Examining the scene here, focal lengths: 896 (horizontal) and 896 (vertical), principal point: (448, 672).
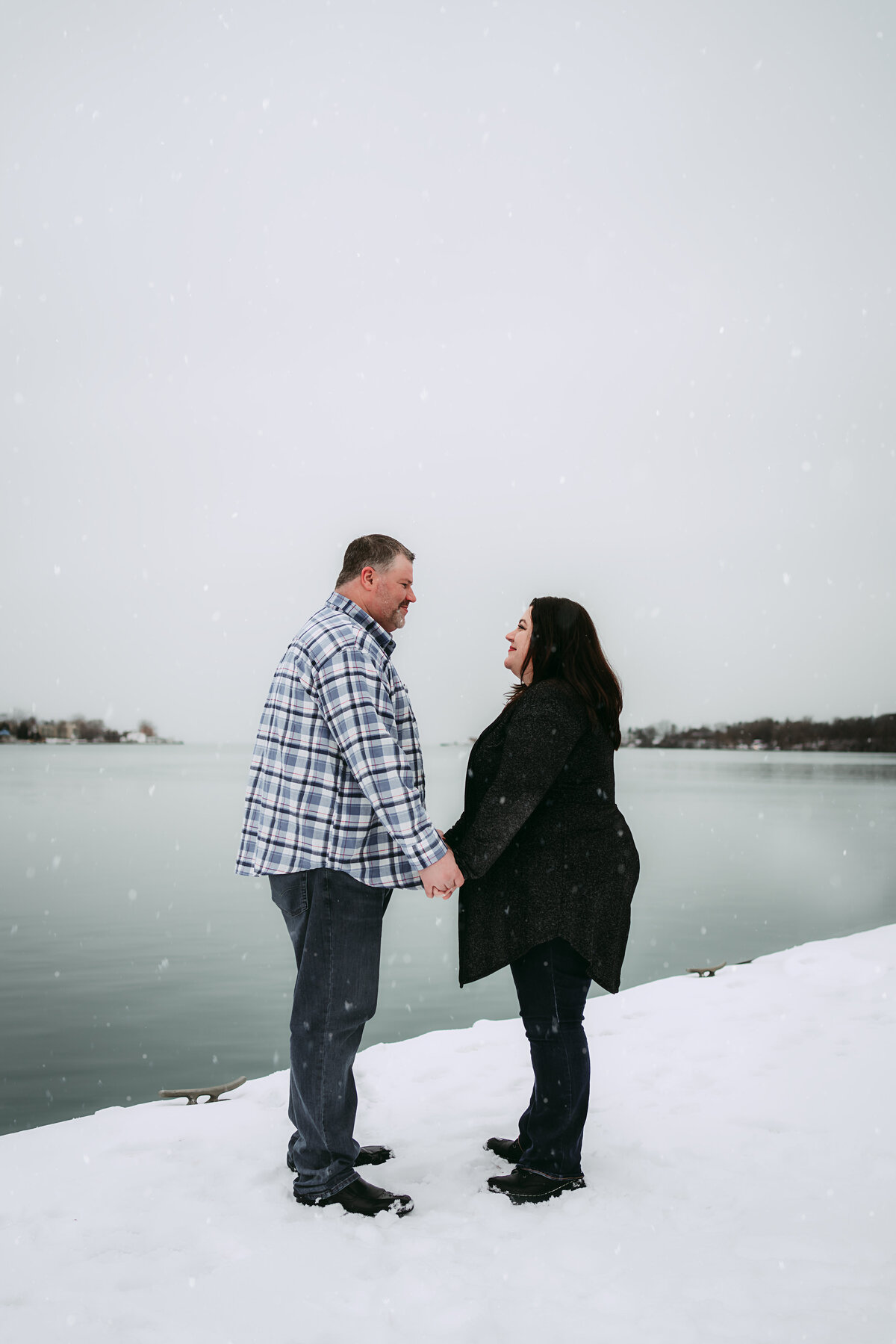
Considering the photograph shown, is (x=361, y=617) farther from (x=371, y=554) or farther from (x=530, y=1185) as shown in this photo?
(x=530, y=1185)

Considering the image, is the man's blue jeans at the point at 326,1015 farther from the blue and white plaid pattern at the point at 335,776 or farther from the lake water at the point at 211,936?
the lake water at the point at 211,936

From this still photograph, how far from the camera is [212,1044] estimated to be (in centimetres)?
878

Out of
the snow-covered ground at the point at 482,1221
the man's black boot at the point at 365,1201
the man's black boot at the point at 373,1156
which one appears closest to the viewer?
the snow-covered ground at the point at 482,1221

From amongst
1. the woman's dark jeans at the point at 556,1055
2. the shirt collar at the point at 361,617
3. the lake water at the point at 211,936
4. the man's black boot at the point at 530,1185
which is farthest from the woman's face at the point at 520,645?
the lake water at the point at 211,936

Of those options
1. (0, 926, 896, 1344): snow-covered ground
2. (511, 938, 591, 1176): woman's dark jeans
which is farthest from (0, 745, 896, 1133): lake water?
(511, 938, 591, 1176): woman's dark jeans

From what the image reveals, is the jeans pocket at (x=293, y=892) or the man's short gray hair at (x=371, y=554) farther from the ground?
the man's short gray hair at (x=371, y=554)

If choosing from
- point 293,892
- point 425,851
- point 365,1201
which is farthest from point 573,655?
point 365,1201

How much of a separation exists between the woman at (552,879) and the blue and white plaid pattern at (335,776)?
24 cm

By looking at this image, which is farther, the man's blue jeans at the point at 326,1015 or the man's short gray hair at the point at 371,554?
the man's short gray hair at the point at 371,554

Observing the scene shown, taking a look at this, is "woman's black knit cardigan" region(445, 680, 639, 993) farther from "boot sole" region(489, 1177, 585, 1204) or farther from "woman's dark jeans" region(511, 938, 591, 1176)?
"boot sole" region(489, 1177, 585, 1204)

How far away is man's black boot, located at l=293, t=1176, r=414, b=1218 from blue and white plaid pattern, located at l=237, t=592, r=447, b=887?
0.90m

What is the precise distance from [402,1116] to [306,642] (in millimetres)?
2009

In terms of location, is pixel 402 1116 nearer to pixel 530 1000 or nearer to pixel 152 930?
pixel 530 1000

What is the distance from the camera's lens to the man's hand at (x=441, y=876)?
8.79ft
